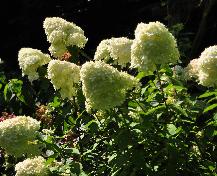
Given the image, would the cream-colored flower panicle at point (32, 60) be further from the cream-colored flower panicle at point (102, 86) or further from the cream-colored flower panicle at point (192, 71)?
the cream-colored flower panicle at point (192, 71)

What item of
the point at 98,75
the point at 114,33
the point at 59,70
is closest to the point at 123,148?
the point at 98,75

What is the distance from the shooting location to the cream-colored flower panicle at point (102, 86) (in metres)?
2.96

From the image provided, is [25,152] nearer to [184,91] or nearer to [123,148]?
[123,148]

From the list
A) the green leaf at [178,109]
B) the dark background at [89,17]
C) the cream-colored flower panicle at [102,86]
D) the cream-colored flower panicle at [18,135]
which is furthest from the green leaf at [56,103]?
the dark background at [89,17]

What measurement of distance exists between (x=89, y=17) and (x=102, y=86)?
650 cm

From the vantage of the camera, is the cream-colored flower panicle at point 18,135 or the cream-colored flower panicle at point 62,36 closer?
the cream-colored flower panicle at point 18,135

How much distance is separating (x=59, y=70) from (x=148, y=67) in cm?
65

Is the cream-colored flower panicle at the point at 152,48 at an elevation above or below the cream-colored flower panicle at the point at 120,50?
above

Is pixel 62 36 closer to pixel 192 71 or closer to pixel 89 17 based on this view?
pixel 192 71

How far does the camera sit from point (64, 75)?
11.1 feet

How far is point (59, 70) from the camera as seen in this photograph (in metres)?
3.37

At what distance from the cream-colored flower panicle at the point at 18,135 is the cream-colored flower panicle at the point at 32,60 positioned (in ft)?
1.42

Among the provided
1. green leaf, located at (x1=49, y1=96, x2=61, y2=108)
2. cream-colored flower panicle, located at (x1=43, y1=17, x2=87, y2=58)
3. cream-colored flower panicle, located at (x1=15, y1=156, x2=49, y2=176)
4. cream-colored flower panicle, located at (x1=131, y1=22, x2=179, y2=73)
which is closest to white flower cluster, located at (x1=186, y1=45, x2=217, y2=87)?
cream-colored flower panicle, located at (x1=131, y1=22, x2=179, y2=73)

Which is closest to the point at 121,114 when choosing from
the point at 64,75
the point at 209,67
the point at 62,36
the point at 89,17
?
the point at 64,75
